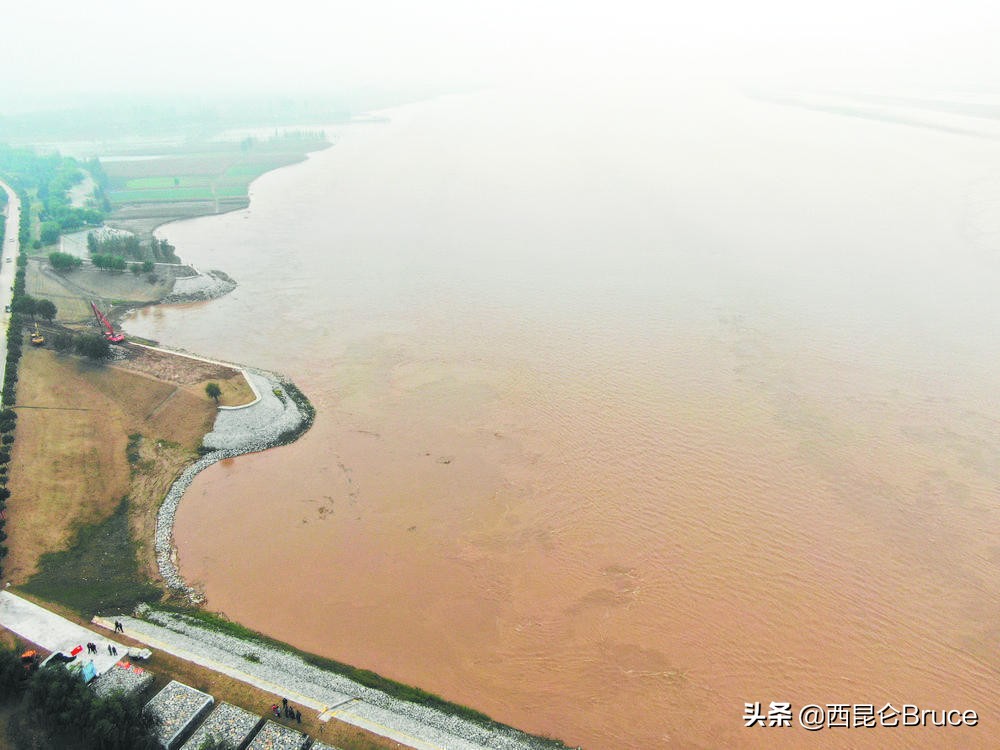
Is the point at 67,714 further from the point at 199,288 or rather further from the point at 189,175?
the point at 189,175

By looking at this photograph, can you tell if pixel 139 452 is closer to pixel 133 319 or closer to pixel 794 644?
pixel 133 319

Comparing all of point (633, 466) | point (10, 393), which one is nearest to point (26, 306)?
point (10, 393)

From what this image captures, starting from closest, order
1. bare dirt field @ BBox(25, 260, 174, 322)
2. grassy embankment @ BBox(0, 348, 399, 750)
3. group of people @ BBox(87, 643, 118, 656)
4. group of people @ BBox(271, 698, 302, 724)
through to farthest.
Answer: group of people @ BBox(271, 698, 302, 724), group of people @ BBox(87, 643, 118, 656), grassy embankment @ BBox(0, 348, 399, 750), bare dirt field @ BBox(25, 260, 174, 322)

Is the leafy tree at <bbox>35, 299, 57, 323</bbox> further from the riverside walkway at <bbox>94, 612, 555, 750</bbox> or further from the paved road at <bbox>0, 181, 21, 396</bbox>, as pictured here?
the riverside walkway at <bbox>94, 612, 555, 750</bbox>

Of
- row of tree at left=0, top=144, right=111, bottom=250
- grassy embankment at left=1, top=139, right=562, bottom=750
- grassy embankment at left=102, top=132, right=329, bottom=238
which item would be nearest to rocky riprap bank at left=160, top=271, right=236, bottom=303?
grassy embankment at left=1, top=139, right=562, bottom=750

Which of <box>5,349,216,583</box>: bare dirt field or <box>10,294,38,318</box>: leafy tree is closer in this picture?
<box>5,349,216,583</box>: bare dirt field

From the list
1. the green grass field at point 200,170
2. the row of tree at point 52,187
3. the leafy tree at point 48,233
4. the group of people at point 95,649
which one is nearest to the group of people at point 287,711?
the group of people at point 95,649
